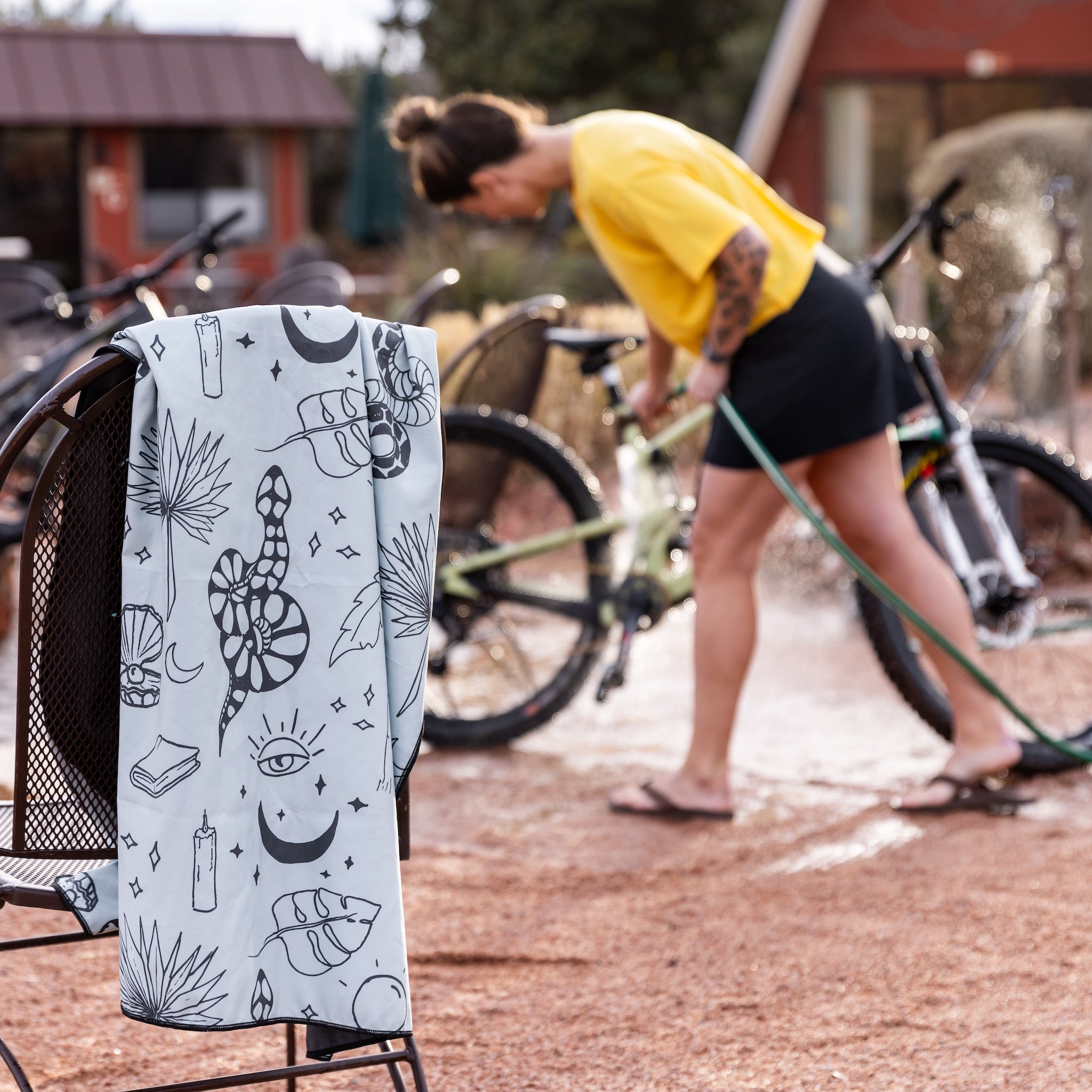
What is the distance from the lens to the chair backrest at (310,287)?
19.5ft

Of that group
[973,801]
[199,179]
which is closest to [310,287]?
[973,801]

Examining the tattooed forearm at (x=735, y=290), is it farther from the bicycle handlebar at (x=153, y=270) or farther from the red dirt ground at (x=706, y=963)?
the bicycle handlebar at (x=153, y=270)

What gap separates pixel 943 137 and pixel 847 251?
6.56ft

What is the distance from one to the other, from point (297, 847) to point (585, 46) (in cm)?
2337

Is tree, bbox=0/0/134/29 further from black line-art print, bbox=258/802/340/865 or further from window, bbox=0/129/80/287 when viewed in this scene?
black line-art print, bbox=258/802/340/865

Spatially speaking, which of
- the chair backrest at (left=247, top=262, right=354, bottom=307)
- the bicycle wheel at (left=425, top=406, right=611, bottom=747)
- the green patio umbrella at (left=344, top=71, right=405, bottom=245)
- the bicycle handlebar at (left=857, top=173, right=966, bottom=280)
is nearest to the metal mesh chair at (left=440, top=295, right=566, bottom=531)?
the bicycle wheel at (left=425, top=406, right=611, bottom=747)

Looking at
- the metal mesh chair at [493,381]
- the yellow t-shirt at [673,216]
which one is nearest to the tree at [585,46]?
the metal mesh chair at [493,381]

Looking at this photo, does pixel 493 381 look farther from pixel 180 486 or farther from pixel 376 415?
pixel 180 486

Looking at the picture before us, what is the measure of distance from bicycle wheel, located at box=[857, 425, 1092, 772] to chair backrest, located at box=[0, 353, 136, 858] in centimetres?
233

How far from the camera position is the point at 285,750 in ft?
5.73

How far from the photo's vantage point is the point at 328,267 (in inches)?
255

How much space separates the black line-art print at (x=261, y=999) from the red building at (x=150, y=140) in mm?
18394

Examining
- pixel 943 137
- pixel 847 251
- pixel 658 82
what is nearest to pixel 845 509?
pixel 847 251

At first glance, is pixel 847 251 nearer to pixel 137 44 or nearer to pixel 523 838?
pixel 137 44
